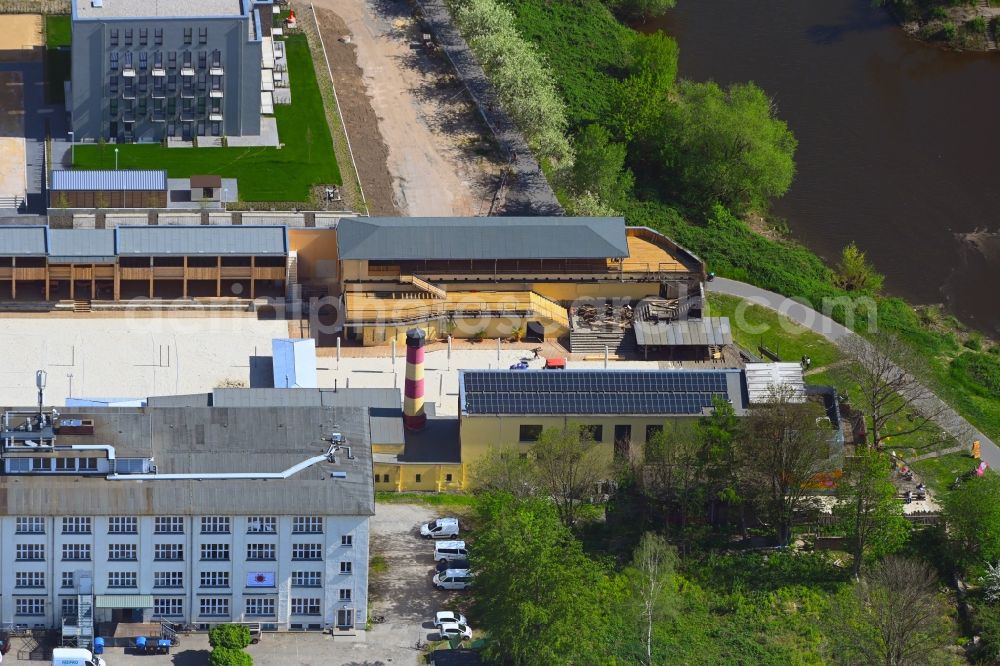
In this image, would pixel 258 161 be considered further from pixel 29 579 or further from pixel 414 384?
pixel 29 579

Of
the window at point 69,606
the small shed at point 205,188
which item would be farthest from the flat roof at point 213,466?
the small shed at point 205,188

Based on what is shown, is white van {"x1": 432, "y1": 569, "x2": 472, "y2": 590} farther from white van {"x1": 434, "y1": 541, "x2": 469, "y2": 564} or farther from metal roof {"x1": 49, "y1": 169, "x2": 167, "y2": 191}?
metal roof {"x1": 49, "y1": 169, "x2": 167, "y2": 191}

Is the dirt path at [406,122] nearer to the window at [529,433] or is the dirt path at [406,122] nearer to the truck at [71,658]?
the window at [529,433]

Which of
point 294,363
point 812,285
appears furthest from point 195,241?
point 812,285

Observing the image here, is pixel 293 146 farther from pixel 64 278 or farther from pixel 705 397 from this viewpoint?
pixel 705 397

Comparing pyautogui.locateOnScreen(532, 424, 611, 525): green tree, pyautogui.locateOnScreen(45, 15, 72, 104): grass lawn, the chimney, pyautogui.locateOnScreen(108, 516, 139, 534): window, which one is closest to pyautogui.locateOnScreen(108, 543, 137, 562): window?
pyautogui.locateOnScreen(108, 516, 139, 534): window

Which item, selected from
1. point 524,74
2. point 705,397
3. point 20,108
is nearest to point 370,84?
point 524,74
